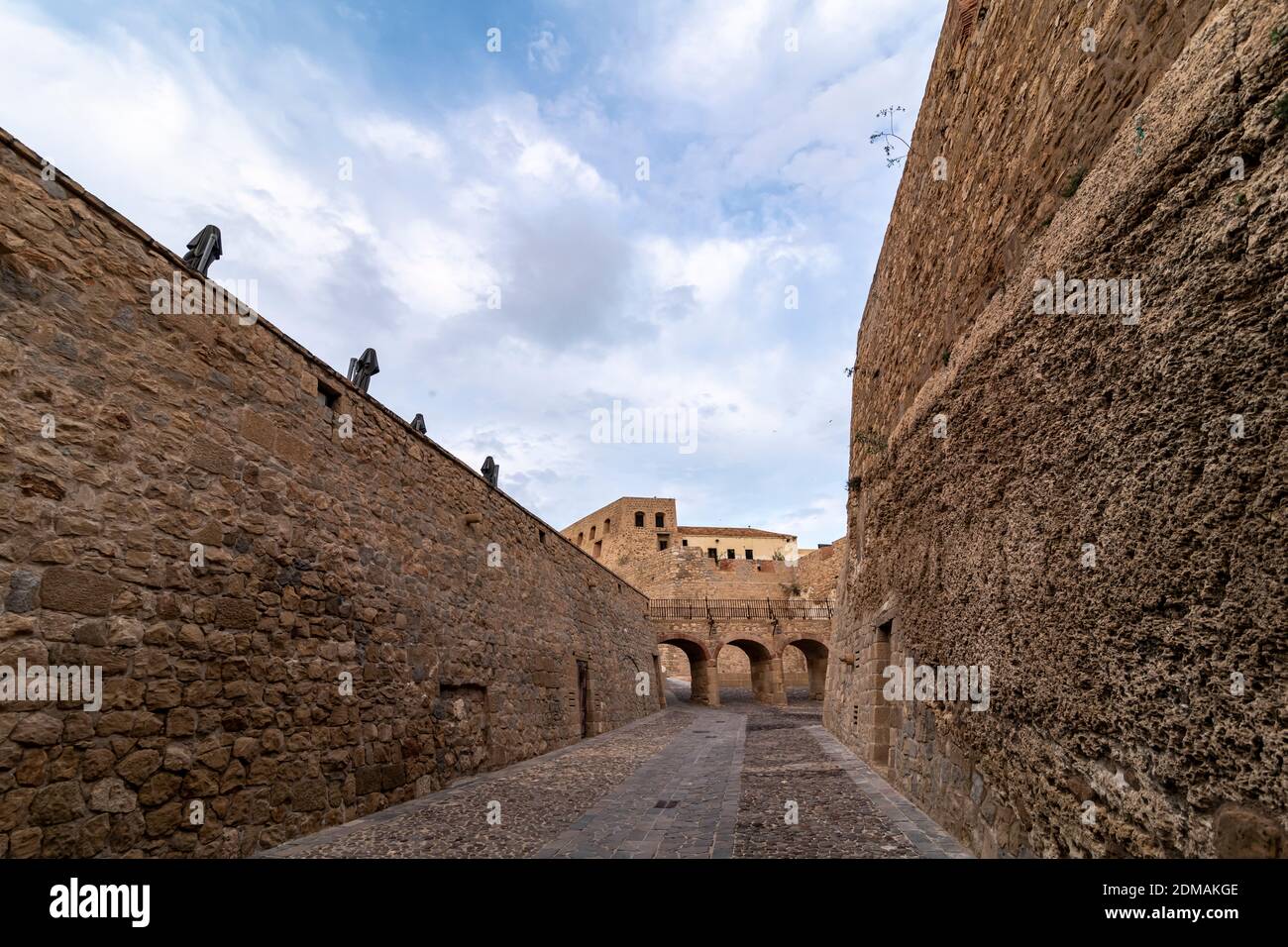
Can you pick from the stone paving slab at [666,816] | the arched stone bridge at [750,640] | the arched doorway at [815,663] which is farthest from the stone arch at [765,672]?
the stone paving slab at [666,816]

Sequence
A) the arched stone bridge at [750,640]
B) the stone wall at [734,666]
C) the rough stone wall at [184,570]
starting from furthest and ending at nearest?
the stone wall at [734,666]
the arched stone bridge at [750,640]
the rough stone wall at [184,570]

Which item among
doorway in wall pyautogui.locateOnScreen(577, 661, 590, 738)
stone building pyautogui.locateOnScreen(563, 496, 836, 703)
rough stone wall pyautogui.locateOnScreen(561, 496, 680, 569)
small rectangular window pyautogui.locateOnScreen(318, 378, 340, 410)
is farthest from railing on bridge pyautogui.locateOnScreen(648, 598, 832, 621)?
small rectangular window pyautogui.locateOnScreen(318, 378, 340, 410)

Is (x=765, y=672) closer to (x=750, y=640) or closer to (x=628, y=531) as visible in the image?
(x=750, y=640)

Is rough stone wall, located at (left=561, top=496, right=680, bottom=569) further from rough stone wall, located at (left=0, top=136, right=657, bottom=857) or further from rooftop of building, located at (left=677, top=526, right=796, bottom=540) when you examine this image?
rough stone wall, located at (left=0, top=136, right=657, bottom=857)

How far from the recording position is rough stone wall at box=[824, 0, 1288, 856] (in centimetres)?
225

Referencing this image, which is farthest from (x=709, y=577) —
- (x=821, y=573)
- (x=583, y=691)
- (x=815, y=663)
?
(x=583, y=691)

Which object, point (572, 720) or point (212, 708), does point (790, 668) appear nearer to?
point (572, 720)

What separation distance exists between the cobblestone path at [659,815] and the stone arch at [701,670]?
17020 millimetres

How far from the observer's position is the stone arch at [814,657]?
1125 inches

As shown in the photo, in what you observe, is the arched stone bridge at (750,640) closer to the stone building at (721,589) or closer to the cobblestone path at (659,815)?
the stone building at (721,589)

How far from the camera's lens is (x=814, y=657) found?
2958 centimetres

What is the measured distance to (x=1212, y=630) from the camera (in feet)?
7.63

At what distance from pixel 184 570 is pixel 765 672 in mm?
26670
